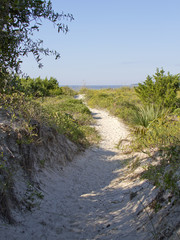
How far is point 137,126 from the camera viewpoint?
958 centimetres

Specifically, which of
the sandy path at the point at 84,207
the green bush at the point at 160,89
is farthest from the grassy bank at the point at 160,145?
the green bush at the point at 160,89

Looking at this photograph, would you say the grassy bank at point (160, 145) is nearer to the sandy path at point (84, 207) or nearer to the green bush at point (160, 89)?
the sandy path at point (84, 207)

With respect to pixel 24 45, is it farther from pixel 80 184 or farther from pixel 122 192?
pixel 80 184

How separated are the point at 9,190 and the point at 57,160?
2.75 meters

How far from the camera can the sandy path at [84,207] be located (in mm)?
3422

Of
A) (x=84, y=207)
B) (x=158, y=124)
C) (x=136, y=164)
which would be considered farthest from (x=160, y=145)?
(x=158, y=124)

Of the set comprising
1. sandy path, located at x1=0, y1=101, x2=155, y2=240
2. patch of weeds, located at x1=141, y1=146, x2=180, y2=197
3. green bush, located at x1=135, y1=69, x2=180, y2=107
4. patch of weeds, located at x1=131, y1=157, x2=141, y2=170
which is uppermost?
green bush, located at x1=135, y1=69, x2=180, y2=107

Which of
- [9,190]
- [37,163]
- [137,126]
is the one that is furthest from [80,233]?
[137,126]

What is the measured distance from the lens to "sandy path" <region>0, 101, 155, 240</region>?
11.2ft

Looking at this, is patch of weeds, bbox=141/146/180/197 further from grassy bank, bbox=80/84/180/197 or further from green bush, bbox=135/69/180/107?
green bush, bbox=135/69/180/107

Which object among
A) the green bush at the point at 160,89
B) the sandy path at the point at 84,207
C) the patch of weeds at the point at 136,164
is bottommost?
the sandy path at the point at 84,207

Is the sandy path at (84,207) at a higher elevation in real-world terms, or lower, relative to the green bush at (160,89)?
lower

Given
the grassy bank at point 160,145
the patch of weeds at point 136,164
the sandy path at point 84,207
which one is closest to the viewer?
the sandy path at point 84,207

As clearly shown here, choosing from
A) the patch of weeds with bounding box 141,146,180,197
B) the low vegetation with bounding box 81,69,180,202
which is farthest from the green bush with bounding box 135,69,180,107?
the patch of weeds with bounding box 141,146,180,197
